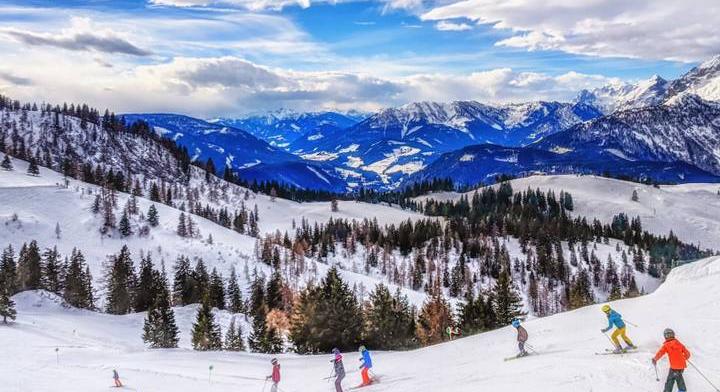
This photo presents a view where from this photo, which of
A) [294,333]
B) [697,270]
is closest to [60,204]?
[294,333]

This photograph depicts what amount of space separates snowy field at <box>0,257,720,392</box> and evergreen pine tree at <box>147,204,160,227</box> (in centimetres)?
13079

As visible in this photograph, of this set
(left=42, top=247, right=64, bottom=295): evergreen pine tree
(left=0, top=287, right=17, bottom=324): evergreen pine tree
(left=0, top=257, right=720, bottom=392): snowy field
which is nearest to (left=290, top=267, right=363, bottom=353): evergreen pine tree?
(left=0, top=257, right=720, bottom=392): snowy field

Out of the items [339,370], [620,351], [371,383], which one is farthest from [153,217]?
[620,351]

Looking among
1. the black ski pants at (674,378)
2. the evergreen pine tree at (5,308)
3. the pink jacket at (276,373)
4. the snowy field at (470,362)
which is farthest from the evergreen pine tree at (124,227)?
the black ski pants at (674,378)

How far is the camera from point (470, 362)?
118ft

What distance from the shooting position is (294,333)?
61344 mm

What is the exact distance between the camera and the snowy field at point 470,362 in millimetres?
26141

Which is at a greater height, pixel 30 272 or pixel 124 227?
pixel 124 227

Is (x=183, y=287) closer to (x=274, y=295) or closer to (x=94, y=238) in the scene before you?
(x=274, y=295)

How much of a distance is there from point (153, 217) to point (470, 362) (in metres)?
169

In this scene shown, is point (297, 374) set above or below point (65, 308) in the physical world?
above

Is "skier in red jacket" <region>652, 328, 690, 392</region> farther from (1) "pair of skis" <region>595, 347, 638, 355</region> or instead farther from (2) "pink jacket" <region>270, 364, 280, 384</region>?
(2) "pink jacket" <region>270, 364, 280, 384</region>

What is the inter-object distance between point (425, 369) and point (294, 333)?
92.3 feet

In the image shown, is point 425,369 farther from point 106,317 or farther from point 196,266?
point 196,266
